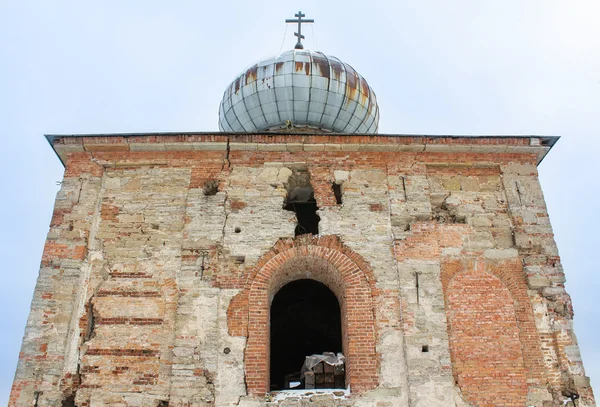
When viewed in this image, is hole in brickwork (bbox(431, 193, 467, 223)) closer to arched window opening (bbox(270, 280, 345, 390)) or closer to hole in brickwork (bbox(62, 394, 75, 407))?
arched window opening (bbox(270, 280, 345, 390))

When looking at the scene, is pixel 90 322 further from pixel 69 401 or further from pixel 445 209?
pixel 445 209

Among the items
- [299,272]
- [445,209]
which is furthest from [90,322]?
[445,209]

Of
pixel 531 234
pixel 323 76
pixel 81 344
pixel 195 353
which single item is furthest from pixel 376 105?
pixel 81 344

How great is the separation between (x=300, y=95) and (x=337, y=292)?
4.31 metres

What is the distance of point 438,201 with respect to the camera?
356 inches

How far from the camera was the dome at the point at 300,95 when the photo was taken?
1116cm

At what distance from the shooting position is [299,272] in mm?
8969

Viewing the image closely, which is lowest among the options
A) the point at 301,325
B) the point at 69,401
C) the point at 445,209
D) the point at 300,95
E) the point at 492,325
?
the point at 69,401

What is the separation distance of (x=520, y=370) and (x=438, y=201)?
2858mm

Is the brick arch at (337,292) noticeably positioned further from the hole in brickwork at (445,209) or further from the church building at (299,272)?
the hole in brickwork at (445,209)

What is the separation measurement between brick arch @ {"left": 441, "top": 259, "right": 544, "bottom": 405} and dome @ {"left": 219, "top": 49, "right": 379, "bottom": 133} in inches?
172

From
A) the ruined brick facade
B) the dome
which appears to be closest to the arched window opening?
the ruined brick facade

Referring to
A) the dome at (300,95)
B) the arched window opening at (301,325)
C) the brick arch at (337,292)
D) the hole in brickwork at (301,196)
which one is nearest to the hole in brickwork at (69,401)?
the brick arch at (337,292)

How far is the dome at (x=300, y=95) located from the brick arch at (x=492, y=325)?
14.4 feet
